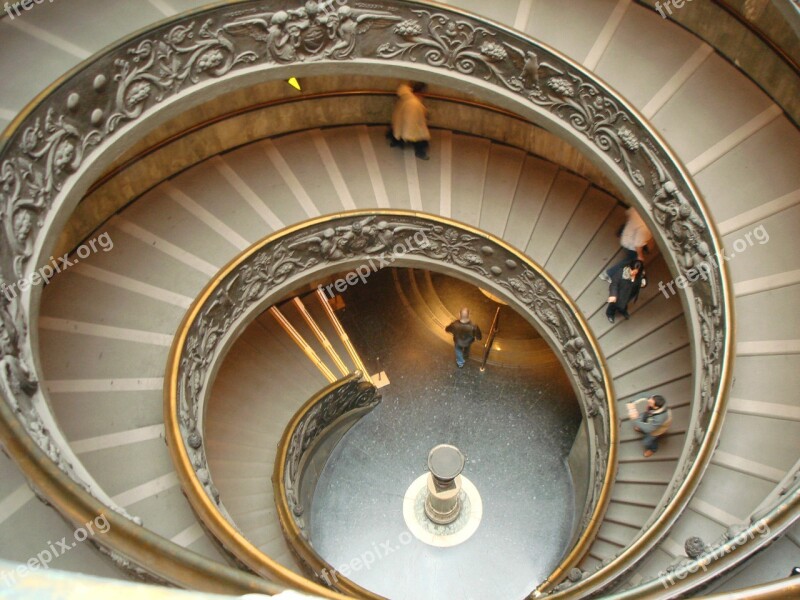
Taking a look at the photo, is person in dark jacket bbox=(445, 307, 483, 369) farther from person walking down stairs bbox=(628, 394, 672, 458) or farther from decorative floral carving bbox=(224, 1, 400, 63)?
decorative floral carving bbox=(224, 1, 400, 63)

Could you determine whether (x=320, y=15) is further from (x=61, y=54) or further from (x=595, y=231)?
(x=595, y=231)

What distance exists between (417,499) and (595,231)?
5.06m

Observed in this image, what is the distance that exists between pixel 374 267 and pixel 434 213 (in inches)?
51.0

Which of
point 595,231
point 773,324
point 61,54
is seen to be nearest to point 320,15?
point 61,54

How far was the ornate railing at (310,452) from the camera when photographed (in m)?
8.41

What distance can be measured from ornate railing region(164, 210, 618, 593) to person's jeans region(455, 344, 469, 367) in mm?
2136

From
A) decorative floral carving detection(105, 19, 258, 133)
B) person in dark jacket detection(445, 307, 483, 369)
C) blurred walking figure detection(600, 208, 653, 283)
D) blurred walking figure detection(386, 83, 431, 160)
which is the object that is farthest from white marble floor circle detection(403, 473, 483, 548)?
decorative floral carving detection(105, 19, 258, 133)

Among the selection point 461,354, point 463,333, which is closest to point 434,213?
point 463,333

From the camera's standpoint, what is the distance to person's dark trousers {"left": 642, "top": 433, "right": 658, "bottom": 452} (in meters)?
7.98

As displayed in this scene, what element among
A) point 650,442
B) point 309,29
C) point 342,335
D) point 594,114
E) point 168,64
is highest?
point 309,29

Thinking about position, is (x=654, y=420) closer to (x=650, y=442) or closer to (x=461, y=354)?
(x=650, y=442)

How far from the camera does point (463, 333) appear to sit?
452 inches

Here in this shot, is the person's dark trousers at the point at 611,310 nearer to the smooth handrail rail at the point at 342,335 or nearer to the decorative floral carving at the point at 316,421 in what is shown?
the decorative floral carving at the point at 316,421

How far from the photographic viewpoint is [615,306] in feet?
28.1
